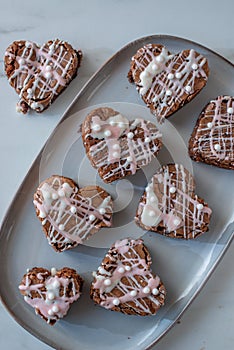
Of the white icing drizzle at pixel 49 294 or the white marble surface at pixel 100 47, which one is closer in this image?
the white icing drizzle at pixel 49 294

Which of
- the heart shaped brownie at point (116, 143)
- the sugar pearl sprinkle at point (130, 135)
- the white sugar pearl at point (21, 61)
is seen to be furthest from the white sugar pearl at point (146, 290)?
the white sugar pearl at point (21, 61)

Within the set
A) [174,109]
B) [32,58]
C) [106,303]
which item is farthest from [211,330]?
[32,58]

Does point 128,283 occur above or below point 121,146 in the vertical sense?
below

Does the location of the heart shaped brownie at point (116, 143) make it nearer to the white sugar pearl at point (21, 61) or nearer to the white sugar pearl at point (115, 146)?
the white sugar pearl at point (115, 146)

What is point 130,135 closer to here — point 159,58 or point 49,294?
point 159,58

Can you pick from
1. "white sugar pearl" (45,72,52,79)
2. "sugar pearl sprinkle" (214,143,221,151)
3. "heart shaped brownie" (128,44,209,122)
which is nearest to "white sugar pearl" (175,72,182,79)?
"heart shaped brownie" (128,44,209,122)

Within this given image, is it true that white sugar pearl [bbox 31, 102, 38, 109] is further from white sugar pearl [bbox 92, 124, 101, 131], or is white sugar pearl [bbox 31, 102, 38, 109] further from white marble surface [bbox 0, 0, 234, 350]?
white sugar pearl [bbox 92, 124, 101, 131]

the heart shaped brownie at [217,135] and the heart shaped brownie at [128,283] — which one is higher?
the heart shaped brownie at [217,135]

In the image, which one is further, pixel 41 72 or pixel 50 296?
pixel 41 72

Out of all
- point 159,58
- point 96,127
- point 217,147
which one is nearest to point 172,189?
point 217,147
